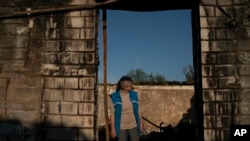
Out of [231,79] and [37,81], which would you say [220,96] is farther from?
[37,81]

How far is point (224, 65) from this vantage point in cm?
595

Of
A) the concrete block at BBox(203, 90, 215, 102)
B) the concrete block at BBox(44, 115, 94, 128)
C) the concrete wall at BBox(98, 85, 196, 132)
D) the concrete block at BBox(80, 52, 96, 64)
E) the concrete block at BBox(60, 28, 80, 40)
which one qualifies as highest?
the concrete block at BBox(60, 28, 80, 40)

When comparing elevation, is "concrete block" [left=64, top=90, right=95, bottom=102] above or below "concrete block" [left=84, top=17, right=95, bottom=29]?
below

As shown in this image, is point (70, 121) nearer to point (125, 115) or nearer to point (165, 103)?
point (125, 115)

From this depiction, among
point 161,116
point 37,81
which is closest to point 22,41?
point 37,81

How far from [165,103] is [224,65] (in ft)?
37.8

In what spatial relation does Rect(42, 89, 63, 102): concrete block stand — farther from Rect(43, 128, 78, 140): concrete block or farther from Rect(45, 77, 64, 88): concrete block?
Rect(43, 128, 78, 140): concrete block

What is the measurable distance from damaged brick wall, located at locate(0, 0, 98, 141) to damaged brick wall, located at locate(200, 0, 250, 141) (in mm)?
1856

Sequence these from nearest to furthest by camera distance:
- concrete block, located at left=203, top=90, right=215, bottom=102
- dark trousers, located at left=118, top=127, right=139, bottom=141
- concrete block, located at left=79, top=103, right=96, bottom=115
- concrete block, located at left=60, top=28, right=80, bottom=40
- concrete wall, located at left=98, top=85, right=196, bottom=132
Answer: dark trousers, located at left=118, top=127, right=139, bottom=141
concrete block, located at left=203, top=90, right=215, bottom=102
concrete block, located at left=79, top=103, right=96, bottom=115
concrete block, located at left=60, top=28, right=80, bottom=40
concrete wall, located at left=98, top=85, right=196, bottom=132

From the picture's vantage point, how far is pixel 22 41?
246 inches

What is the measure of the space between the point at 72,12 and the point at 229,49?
2734 mm

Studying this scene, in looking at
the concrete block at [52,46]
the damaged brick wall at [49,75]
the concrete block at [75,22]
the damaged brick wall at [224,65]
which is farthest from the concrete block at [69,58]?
the damaged brick wall at [224,65]

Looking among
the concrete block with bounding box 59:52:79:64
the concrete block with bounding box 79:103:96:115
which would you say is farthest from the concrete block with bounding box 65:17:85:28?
the concrete block with bounding box 79:103:96:115

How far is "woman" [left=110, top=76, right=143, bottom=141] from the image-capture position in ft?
18.8
